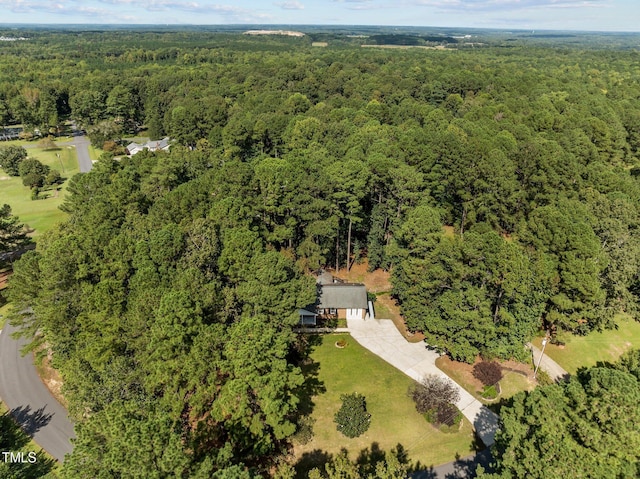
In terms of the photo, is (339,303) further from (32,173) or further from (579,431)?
(32,173)

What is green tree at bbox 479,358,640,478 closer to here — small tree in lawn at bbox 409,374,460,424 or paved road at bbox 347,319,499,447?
small tree in lawn at bbox 409,374,460,424

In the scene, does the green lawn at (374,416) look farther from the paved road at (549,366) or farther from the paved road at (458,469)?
the paved road at (549,366)

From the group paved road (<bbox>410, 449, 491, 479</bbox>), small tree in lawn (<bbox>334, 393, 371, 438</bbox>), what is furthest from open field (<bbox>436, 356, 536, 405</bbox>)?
small tree in lawn (<bbox>334, 393, 371, 438</bbox>)

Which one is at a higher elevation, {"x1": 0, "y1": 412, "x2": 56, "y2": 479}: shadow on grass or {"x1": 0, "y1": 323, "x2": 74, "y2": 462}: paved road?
{"x1": 0, "y1": 412, "x2": 56, "y2": 479}: shadow on grass

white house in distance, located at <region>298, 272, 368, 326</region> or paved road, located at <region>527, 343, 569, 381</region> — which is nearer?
paved road, located at <region>527, 343, 569, 381</region>

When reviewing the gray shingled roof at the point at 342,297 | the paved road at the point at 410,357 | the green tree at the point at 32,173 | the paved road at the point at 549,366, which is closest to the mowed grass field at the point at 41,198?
the green tree at the point at 32,173

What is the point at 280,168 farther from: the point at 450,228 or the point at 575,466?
the point at 575,466

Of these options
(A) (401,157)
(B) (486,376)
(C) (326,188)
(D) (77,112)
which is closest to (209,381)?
(B) (486,376)

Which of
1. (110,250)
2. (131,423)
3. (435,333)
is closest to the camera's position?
(131,423)
